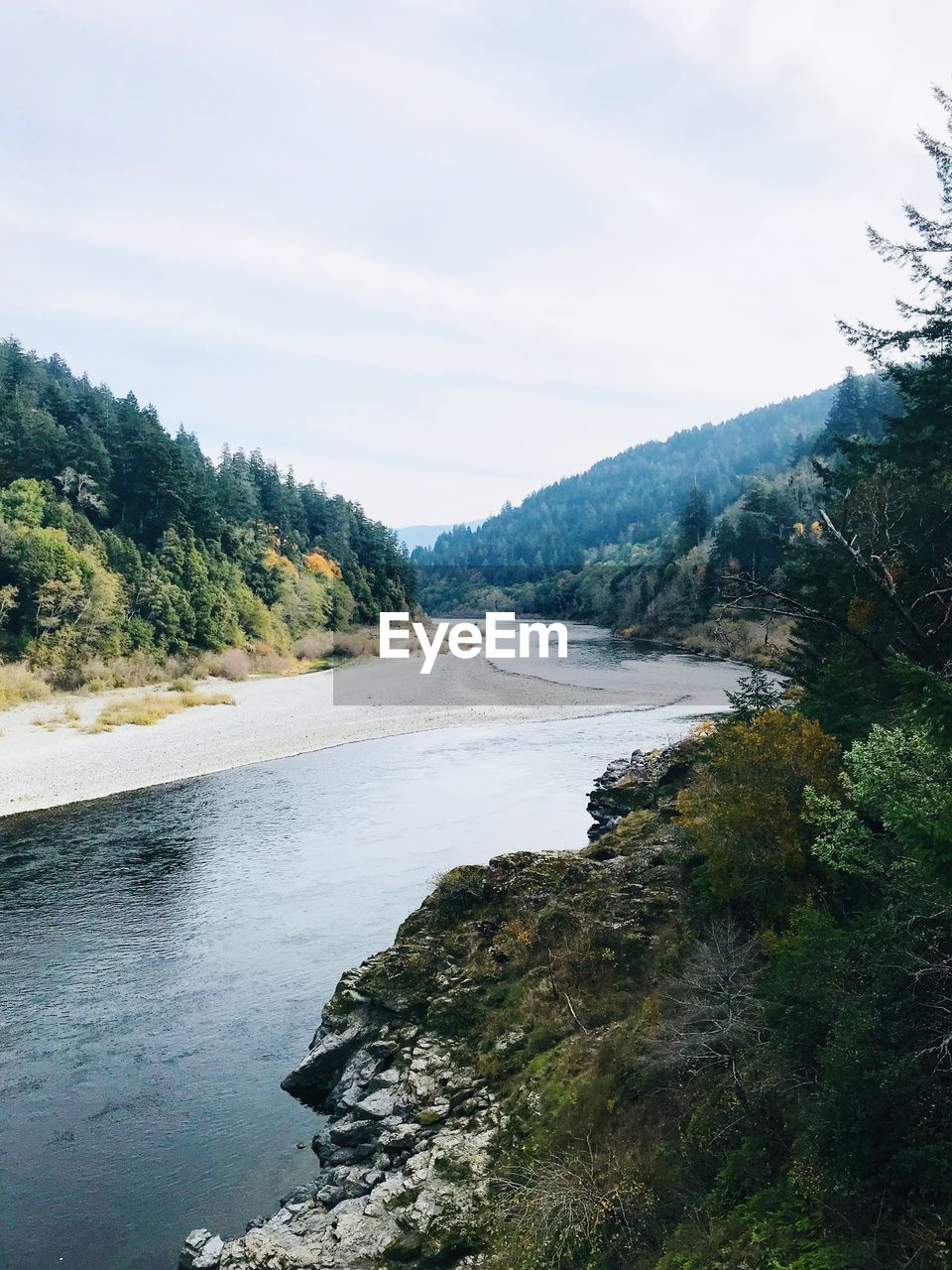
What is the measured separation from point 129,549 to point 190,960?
5067 centimetres

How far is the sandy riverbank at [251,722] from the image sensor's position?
33.9 m

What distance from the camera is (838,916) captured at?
11133mm

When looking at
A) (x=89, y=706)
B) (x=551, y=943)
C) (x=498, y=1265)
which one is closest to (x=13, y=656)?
(x=89, y=706)

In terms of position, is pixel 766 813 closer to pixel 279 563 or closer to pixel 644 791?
pixel 644 791

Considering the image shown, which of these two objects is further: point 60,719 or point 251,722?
point 251,722

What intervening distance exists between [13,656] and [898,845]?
5287 cm

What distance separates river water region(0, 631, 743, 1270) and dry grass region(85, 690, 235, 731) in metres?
10.3

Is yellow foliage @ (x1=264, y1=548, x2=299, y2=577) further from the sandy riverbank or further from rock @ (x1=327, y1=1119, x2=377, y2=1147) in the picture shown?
rock @ (x1=327, y1=1119, x2=377, y2=1147)

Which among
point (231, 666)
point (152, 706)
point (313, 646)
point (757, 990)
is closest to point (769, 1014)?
point (757, 990)

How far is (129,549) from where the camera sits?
62188 millimetres

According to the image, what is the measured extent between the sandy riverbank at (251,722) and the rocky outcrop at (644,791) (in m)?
20.6

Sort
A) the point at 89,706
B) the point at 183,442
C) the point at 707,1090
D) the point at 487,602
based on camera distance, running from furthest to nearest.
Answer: the point at 487,602 → the point at 183,442 → the point at 89,706 → the point at 707,1090

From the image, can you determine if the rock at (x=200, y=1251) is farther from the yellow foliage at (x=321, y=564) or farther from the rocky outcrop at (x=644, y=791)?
the yellow foliage at (x=321, y=564)

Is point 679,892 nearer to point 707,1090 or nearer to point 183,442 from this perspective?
point 707,1090
